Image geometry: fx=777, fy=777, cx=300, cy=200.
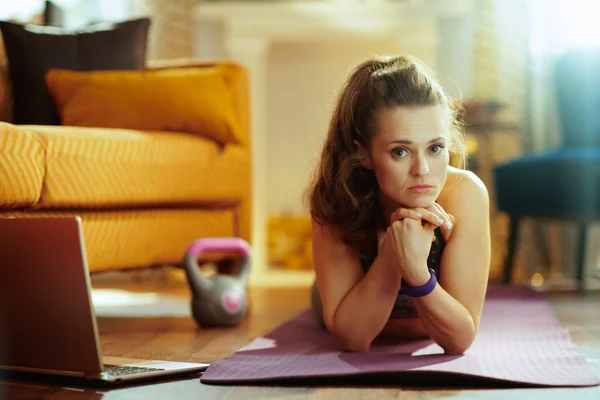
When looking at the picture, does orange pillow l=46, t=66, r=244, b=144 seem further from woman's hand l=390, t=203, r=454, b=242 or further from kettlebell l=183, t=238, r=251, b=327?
woman's hand l=390, t=203, r=454, b=242

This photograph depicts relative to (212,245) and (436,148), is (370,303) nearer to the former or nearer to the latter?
(436,148)

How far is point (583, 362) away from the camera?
135 centimetres

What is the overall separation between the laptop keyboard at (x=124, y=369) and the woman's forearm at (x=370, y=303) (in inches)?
13.3

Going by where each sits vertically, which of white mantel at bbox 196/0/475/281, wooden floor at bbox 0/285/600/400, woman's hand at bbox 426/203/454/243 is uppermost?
white mantel at bbox 196/0/475/281

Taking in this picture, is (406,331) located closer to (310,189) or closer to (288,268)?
(310,189)

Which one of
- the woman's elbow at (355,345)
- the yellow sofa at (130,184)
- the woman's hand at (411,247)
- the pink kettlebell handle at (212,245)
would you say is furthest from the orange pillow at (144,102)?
the woman's hand at (411,247)

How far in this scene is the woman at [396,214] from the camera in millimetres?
1294

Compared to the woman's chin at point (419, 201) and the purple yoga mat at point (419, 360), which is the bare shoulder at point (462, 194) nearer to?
the woman's chin at point (419, 201)

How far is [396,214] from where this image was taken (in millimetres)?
1294

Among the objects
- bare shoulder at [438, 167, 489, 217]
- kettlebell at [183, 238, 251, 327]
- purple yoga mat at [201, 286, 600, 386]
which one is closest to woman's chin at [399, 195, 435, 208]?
bare shoulder at [438, 167, 489, 217]

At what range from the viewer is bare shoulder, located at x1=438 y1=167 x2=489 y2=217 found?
4.59 ft

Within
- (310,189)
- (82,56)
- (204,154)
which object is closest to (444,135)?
(310,189)

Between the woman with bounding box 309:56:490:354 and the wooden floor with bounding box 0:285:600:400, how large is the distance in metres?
0.21

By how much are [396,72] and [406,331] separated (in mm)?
549
